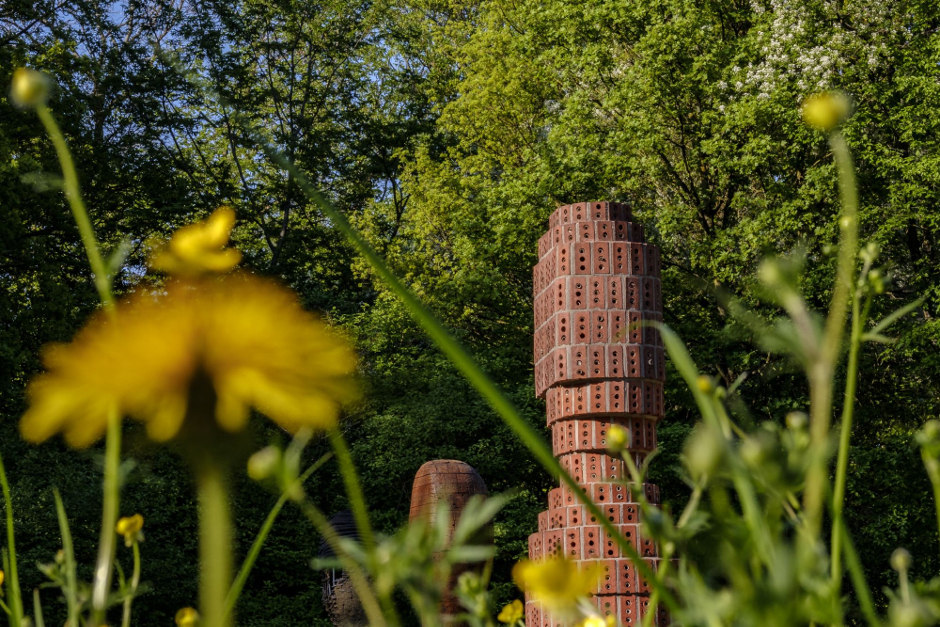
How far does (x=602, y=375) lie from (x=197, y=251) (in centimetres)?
498

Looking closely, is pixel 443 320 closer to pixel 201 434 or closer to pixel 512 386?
pixel 512 386

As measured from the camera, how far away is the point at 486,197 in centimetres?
1131

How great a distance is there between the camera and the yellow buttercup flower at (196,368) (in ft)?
1.24

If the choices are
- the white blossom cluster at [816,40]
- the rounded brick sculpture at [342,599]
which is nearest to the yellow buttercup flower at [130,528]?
the rounded brick sculpture at [342,599]

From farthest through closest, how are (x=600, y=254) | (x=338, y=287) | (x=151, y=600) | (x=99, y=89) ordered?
1. (x=338, y=287)
2. (x=99, y=89)
3. (x=151, y=600)
4. (x=600, y=254)

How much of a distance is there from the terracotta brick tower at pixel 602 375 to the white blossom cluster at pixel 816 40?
16.4 feet

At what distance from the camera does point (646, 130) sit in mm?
10453

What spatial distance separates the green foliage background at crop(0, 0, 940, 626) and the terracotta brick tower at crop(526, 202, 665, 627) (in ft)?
11.0

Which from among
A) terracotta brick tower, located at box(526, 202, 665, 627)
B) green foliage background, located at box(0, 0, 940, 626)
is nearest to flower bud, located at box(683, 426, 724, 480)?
terracotta brick tower, located at box(526, 202, 665, 627)

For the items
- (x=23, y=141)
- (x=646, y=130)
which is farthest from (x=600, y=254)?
Answer: (x=23, y=141)

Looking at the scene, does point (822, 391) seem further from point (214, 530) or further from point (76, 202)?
point (76, 202)

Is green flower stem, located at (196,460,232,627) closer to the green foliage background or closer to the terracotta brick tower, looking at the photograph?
the terracotta brick tower

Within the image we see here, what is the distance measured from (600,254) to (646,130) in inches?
210

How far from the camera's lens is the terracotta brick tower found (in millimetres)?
5297
